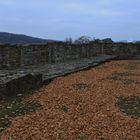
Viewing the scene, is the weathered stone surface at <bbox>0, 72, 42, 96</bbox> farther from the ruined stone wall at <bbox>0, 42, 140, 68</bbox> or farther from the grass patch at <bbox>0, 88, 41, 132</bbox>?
the ruined stone wall at <bbox>0, 42, 140, 68</bbox>

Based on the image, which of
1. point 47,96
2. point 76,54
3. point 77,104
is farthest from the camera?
point 76,54

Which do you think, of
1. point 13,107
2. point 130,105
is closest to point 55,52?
point 130,105

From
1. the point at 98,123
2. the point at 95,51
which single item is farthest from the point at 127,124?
the point at 95,51

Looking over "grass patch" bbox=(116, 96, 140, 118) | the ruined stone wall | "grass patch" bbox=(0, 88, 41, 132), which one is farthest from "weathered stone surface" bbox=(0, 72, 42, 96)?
the ruined stone wall

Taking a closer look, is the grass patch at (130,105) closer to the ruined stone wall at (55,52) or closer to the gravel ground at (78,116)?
the gravel ground at (78,116)

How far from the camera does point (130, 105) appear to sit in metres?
11.6

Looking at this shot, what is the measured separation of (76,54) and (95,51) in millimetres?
3599

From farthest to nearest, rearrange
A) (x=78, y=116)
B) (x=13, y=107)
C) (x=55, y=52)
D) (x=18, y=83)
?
(x=55, y=52) → (x=18, y=83) → (x=13, y=107) → (x=78, y=116)

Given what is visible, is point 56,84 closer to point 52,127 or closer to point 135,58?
point 52,127

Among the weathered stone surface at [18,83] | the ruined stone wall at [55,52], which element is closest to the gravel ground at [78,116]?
the weathered stone surface at [18,83]

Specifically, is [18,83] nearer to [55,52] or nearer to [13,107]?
[13,107]

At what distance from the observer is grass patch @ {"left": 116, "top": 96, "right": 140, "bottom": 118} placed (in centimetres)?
1068

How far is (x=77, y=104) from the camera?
37.7ft

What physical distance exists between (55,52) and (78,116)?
1272 centimetres
